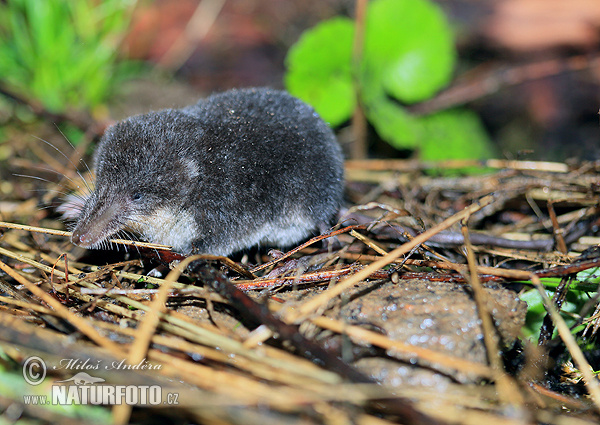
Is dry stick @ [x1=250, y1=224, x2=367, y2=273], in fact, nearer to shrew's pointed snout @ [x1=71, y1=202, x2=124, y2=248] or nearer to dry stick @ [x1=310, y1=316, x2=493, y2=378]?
dry stick @ [x1=310, y1=316, x2=493, y2=378]

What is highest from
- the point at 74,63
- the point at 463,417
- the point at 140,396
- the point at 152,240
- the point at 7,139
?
the point at 74,63

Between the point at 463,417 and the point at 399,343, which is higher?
the point at 399,343

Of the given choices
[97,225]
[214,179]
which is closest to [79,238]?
[97,225]

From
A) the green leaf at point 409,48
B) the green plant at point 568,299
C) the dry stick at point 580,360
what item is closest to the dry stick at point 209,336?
the dry stick at point 580,360

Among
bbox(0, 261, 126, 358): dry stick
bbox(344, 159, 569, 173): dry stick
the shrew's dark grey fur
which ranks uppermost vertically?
bbox(344, 159, 569, 173): dry stick

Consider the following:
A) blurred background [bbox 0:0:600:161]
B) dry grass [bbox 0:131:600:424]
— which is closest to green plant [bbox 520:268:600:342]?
dry grass [bbox 0:131:600:424]

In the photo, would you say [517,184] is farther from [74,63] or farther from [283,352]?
[74,63]

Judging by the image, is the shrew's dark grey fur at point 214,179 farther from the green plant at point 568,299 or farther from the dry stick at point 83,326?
the green plant at point 568,299

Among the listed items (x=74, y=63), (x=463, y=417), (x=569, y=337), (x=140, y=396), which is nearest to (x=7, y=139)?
(x=74, y=63)
